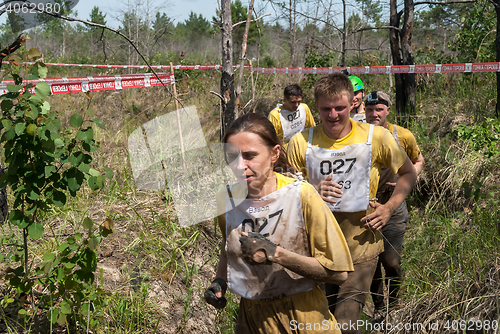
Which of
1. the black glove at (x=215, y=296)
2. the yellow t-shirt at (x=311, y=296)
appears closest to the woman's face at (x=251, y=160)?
the yellow t-shirt at (x=311, y=296)

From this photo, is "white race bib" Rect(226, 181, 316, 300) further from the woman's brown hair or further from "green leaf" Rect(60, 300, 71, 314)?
"green leaf" Rect(60, 300, 71, 314)

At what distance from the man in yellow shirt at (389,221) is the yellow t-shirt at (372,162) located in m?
0.47

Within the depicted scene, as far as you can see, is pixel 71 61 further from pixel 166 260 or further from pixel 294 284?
pixel 294 284

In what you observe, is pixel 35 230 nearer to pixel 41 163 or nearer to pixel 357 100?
pixel 41 163

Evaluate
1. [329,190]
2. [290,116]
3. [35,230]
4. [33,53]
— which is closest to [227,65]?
[290,116]

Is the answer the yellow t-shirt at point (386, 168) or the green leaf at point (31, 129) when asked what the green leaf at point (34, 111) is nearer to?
the green leaf at point (31, 129)

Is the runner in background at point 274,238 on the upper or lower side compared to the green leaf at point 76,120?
lower

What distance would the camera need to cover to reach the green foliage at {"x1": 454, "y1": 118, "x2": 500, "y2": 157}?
507cm

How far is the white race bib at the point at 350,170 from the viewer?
2.84m

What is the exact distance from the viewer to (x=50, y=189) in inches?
86.3

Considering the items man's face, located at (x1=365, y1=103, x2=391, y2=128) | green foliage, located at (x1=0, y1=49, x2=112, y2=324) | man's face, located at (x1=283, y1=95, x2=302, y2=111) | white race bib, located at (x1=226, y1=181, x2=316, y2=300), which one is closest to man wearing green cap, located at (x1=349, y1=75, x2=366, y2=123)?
man's face, located at (x1=365, y1=103, x2=391, y2=128)

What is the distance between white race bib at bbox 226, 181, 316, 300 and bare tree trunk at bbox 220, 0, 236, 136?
8.42 ft

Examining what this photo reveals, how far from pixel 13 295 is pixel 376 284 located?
274 cm

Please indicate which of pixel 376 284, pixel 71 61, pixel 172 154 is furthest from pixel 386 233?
pixel 71 61
